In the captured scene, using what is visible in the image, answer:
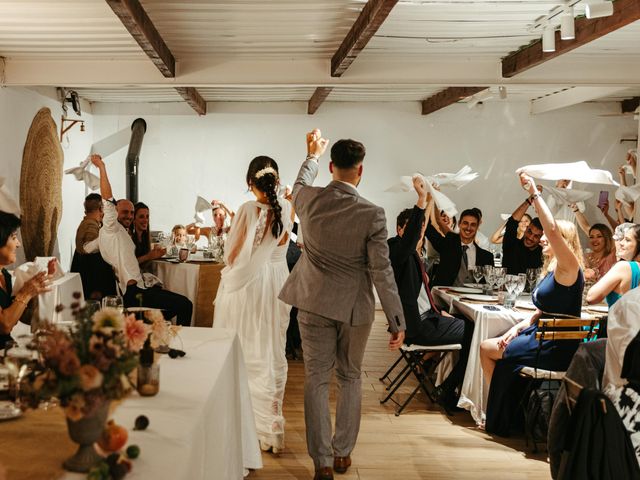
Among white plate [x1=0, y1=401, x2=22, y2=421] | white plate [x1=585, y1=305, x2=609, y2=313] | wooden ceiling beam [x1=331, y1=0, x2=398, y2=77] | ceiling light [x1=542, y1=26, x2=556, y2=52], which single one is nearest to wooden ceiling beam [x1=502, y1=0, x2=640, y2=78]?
ceiling light [x1=542, y1=26, x2=556, y2=52]

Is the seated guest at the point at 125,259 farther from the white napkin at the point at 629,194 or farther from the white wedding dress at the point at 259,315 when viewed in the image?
the white napkin at the point at 629,194

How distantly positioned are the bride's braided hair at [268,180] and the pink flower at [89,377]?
7.83ft

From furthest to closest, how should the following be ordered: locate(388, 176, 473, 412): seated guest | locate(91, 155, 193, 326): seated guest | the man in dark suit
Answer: the man in dark suit
locate(91, 155, 193, 326): seated guest
locate(388, 176, 473, 412): seated guest

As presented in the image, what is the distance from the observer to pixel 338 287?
3.36 meters

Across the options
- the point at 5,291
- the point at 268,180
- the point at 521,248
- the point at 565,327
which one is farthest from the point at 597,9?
the point at 5,291

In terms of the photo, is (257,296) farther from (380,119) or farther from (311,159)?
(380,119)

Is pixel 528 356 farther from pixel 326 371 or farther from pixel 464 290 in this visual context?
pixel 326 371

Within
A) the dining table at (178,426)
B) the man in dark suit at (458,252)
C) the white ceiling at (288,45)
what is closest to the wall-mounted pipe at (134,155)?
the white ceiling at (288,45)

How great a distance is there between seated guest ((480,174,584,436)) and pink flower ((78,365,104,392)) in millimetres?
3001

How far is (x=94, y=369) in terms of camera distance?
5.06 ft

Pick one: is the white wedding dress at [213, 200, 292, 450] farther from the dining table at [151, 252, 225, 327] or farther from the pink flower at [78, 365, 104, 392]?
the pink flower at [78, 365, 104, 392]

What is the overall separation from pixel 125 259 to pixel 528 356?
315 cm

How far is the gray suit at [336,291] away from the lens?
3291mm

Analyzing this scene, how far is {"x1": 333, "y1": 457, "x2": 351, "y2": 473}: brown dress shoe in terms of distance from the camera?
3.69 metres
